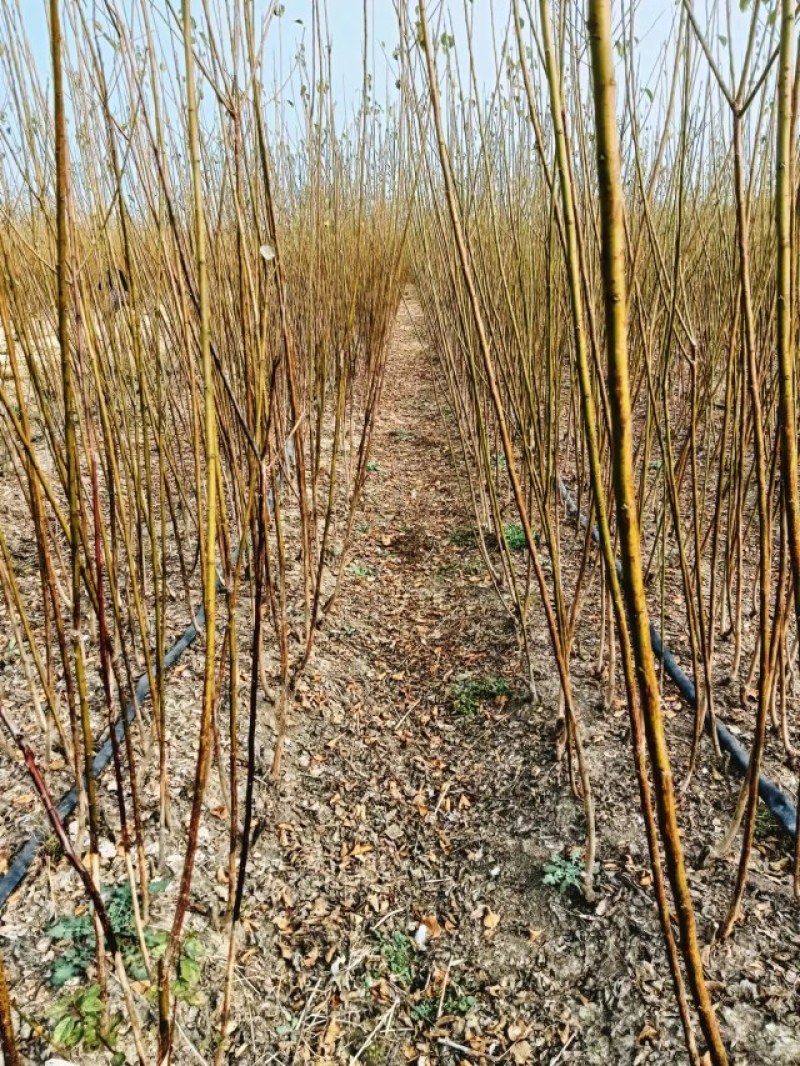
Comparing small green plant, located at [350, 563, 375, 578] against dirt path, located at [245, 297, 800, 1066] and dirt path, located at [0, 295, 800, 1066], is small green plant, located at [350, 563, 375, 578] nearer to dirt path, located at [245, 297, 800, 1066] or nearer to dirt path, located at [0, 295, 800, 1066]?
dirt path, located at [245, 297, 800, 1066]

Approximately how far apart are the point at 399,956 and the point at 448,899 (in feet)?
0.55

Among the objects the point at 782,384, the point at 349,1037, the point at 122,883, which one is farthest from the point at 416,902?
the point at 782,384

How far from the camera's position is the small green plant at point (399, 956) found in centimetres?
142

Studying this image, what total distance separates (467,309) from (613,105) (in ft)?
5.81

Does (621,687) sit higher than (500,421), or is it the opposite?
(500,421)

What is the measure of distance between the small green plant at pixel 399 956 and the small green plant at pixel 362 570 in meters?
1.59

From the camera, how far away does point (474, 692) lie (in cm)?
217

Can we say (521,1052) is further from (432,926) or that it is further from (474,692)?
(474,692)

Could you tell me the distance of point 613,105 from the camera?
41 centimetres

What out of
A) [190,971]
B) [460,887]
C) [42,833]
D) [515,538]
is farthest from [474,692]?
[42,833]

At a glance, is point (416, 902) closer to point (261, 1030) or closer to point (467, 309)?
point (261, 1030)

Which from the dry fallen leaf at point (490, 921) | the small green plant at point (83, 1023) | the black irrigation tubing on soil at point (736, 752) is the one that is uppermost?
the black irrigation tubing on soil at point (736, 752)

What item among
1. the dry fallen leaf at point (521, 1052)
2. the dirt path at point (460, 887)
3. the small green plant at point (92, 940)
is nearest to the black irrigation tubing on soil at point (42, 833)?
the small green plant at point (92, 940)

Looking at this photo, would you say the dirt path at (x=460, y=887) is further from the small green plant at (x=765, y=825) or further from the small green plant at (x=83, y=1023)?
the small green plant at (x=83, y=1023)
